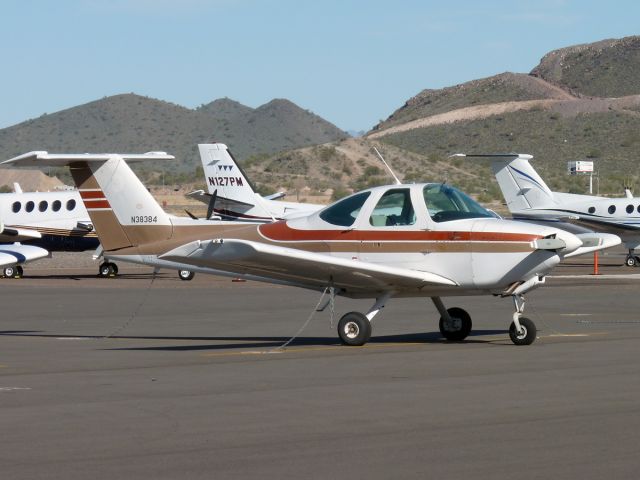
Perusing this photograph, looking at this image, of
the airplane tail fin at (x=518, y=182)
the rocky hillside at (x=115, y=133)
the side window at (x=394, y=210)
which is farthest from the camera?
the rocky hillside at (x=115, y=133)

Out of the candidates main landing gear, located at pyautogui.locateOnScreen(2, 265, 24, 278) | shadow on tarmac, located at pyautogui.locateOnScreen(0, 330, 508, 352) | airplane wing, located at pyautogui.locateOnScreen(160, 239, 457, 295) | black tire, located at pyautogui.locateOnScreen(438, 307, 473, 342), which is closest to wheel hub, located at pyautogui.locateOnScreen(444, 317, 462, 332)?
black tire, located at pyautogui.locateOnScreen(438, 307, 473, 342)

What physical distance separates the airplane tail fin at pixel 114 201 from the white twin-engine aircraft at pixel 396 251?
0.59 metres

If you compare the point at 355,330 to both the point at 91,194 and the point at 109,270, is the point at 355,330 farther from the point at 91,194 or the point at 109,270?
the point at 109,270

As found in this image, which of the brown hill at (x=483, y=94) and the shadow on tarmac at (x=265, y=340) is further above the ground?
the brown hill at (x=483, y=94)

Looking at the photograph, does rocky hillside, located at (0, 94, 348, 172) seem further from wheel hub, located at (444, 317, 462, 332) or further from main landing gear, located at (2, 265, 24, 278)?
wheel hub, located at (444, 317, 462, 332)

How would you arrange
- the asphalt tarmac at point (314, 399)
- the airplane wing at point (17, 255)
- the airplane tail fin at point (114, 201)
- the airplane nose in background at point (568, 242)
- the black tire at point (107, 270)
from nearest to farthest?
the asphalt tarmac at point (314, 399), the airplane nose in background at point (568, 242), the airplane tail fin at point (114, 201), the airplane wing at point (17, 255), the black tire at point (107, 270)

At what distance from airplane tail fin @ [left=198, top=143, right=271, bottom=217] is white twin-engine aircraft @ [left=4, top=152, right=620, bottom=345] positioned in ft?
62.2

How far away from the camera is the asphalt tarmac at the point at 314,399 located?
816 cm

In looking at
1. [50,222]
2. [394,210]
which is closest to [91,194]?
[394,210]

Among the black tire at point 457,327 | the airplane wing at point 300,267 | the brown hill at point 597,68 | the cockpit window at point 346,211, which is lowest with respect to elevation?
the black tire at point 457,327

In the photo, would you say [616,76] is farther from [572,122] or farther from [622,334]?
[622,334]

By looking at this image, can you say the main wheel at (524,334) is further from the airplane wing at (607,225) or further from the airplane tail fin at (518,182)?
the airplane tail fin at (518,182)

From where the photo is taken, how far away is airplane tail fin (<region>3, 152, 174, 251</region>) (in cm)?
1797

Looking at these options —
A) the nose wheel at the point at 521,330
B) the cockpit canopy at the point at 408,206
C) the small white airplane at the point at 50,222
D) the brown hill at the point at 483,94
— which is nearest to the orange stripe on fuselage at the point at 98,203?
the cockpit canopy at the point at 408,206
